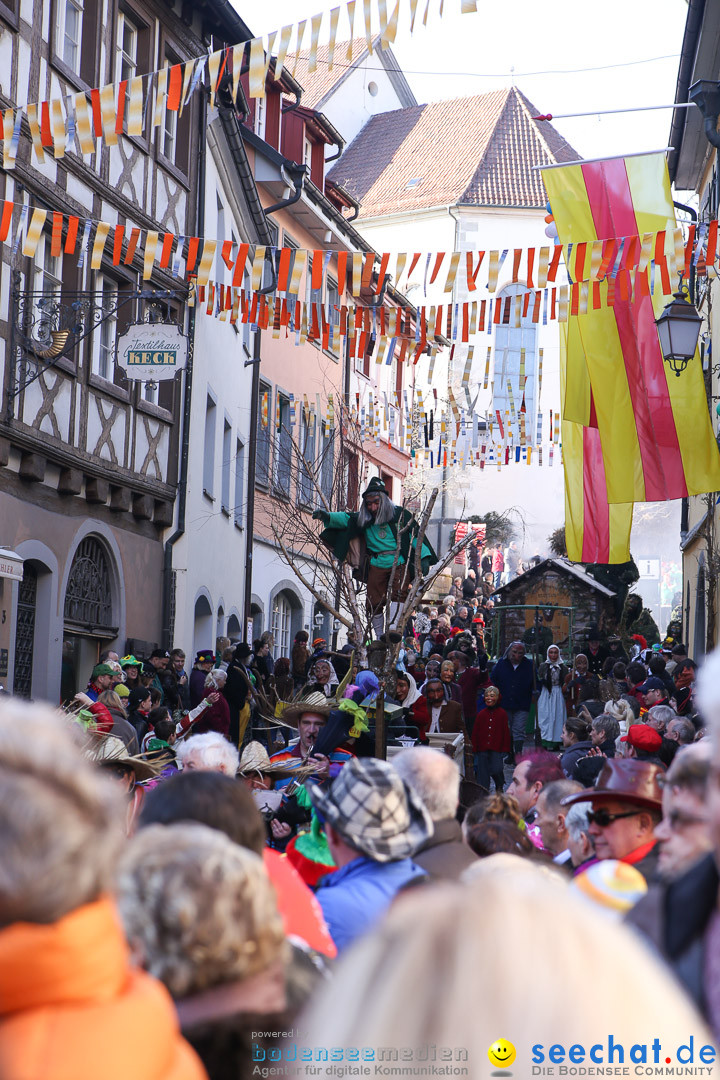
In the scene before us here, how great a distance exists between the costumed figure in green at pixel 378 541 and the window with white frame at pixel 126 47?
24.8 ft

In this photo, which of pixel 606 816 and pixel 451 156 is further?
pixel 451 156

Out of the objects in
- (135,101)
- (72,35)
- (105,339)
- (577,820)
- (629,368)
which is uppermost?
(72,35)

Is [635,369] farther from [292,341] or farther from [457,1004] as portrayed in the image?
[292,341]

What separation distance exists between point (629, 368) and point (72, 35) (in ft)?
26.1

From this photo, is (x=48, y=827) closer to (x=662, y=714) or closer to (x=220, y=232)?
(x=662, y=714)

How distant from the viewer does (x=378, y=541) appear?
12.5 meters

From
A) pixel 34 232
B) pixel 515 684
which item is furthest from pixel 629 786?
pixel 515 684

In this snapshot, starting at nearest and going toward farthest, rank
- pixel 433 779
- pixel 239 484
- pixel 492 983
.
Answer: pixel 492 983 < pixel 433 779 < pixel 239 484

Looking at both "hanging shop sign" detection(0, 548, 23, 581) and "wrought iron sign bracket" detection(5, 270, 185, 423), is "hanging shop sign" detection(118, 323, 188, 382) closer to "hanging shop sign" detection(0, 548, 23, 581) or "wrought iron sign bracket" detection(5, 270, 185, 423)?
"wrought iron sign bracket" detection(5, 270, 185, 423)

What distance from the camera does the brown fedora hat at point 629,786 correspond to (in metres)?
4.36

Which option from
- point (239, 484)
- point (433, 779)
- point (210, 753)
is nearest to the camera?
point (433, 779)

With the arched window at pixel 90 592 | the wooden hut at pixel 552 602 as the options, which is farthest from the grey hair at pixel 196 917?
the wooden hut at pixel 552 602

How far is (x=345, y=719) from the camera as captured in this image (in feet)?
31.0

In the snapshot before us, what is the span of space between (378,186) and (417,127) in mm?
3228
